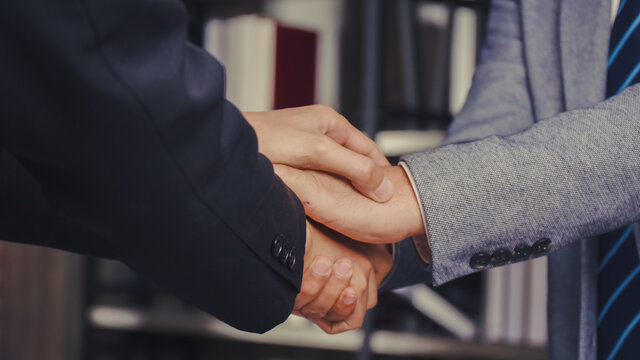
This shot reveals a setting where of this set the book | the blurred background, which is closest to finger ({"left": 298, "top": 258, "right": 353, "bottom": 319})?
the blurred background

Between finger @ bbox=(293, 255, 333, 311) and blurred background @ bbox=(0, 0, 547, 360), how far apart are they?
0.77 meters

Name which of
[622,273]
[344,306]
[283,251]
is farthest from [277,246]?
[622,273]

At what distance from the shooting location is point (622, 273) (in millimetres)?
767

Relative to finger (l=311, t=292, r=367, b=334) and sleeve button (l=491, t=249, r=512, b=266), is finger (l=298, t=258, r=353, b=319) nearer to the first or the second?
finger (l=311, t=292, r=367, b=334)

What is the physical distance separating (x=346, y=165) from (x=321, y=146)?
4cm

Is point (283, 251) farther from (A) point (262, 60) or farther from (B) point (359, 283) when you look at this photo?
(A) point (262, 60)

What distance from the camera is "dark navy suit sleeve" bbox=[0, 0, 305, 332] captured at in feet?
1.45

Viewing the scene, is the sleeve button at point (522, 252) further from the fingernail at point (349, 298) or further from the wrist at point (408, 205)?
Result: the fingernail at point (349, 298)

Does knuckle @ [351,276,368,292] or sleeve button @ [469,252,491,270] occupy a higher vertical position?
sleeve button @ [469,252,491,270]

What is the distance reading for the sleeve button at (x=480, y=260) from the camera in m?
0.68

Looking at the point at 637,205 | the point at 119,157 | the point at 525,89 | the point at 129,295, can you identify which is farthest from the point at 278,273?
the point at 129,295

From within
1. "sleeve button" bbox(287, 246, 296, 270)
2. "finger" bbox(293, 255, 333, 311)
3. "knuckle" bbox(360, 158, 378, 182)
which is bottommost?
"finger" bbox(293, 255, 333, 311)

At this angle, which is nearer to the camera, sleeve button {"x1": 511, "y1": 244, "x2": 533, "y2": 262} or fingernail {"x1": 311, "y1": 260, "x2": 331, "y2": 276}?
sleeve button {"x1": 511, "y1": 244, "x2": 533, "y2": 262}

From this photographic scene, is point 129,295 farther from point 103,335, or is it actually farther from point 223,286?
point 223,286
